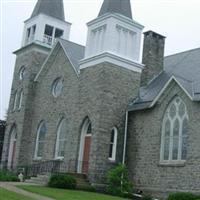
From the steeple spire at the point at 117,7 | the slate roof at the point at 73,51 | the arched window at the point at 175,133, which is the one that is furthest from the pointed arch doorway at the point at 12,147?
the arched window at the point at 175,133

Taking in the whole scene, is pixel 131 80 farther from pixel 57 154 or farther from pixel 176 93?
pixel 57 154

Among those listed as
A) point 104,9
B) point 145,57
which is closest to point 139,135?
point 145,57

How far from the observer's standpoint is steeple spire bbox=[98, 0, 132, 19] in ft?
93.6

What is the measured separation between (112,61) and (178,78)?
15.4 feet

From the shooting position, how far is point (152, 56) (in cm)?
3016

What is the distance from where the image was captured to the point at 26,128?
3456cm

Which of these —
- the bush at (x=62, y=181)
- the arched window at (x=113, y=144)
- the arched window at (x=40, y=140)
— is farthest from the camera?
the arched window at (x=40, y=140)

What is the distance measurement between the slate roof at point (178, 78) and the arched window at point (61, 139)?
560 centimetres

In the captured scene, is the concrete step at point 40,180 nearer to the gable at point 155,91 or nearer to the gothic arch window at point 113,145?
the gothic arch window at point 113,145

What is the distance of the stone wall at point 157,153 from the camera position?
22.5 meters

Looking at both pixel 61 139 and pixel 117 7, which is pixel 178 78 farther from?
pixel 61 139

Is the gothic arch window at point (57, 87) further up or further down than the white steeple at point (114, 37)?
further down

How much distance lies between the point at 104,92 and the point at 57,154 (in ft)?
21.0

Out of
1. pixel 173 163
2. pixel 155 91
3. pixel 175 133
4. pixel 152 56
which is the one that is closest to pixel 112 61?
pixel 155 91
